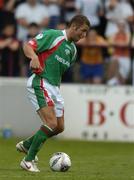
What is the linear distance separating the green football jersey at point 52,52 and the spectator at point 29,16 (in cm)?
921

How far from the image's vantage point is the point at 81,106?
19.2m

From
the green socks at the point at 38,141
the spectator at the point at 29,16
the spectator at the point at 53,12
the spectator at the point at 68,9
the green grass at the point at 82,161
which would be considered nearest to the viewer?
the green grass at the point at 82,161

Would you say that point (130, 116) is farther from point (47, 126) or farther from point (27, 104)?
point (47, 126)

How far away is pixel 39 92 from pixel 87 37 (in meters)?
9.40

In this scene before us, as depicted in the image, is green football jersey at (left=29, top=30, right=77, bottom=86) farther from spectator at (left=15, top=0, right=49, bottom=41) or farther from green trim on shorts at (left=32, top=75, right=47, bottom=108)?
spectator at (left=15, top=0, right=49, bottom=41)

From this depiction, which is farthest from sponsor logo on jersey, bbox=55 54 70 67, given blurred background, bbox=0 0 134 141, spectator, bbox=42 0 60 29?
spectator, bbox=42 0 60 29

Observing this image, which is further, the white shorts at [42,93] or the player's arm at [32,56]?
the white shorts at [42,93]

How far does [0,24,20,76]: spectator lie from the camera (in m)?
20.0

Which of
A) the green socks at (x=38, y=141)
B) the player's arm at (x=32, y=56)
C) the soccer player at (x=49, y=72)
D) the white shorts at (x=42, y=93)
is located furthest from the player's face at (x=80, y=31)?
the green socks at (x=38, y=141)

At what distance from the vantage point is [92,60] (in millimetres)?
20234

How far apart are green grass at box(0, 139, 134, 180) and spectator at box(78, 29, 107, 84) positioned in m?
2.27

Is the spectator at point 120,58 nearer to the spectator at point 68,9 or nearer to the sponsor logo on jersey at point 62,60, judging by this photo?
the spectator at point 68,9

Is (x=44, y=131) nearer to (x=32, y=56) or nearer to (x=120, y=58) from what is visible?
(x=32, y=56)

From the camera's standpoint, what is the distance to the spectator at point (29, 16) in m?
20.4
